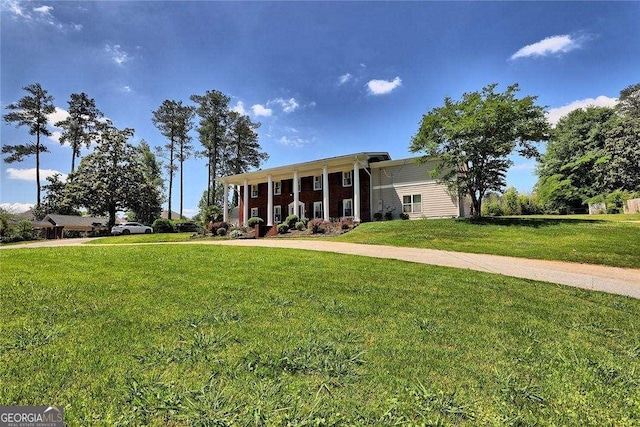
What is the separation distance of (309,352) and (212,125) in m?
42.5

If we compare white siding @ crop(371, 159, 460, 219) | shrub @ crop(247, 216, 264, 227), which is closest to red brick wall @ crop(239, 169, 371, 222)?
white siding @ crop(371, 159, 460, 219)

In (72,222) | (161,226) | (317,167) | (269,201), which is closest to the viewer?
(317,167)

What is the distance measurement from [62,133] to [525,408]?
53119 millimetres

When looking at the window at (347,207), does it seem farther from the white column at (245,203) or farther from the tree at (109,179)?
the tree at (109,179)

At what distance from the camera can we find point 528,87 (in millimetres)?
17391

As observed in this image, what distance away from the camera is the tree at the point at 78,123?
40.5 metres

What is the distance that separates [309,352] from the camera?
3230mm

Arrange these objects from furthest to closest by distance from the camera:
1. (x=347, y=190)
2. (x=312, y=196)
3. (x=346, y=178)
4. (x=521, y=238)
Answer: (x=312, y=196), (x=346, y=178), (x=347, y=190), (x=521, y=238)

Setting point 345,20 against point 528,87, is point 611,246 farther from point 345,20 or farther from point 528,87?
point 345,20

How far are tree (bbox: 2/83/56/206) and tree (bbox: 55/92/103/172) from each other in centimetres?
244

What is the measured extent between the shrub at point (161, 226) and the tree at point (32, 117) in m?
19.6

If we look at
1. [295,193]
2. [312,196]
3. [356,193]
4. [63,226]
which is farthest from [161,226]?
[356,193]

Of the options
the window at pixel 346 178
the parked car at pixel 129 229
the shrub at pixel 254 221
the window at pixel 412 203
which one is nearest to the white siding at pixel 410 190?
the window at pixel 412 203

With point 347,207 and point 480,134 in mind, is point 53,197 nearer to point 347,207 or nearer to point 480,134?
point 347,207
